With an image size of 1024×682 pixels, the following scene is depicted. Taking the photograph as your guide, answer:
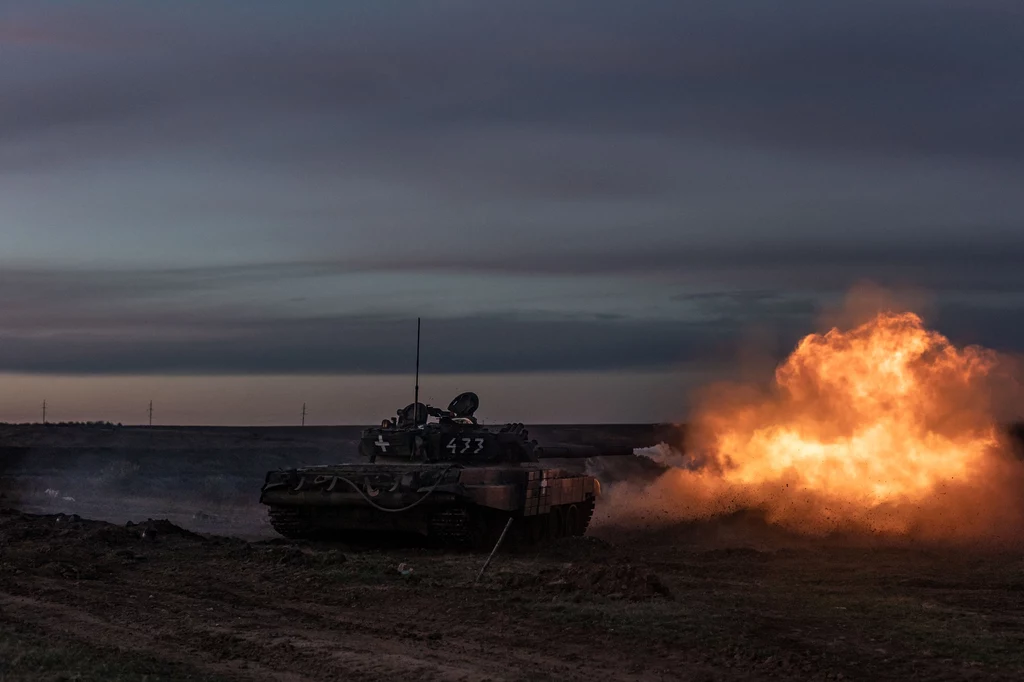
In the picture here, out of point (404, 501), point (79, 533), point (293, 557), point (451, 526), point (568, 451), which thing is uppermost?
point (568, 451)

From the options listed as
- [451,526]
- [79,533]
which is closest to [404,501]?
[451,526]

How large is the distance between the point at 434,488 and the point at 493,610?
6.78 meters

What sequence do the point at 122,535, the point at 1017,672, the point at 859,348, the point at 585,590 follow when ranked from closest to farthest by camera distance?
the point at 1017,672 < the point at 585,590 < the point at 122,535 < the point at 859,348

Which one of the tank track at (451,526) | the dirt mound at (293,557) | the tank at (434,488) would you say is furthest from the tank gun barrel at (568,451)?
the dirt mound at (293,557)

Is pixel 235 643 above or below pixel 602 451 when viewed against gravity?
below

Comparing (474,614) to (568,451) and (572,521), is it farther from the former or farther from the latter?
(568,451)

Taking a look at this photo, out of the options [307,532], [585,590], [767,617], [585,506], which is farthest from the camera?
[585,506]

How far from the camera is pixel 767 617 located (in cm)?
1598

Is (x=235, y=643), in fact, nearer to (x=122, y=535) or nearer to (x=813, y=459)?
(x=122, y=535)

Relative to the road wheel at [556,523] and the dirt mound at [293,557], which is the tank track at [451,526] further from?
the road wheel at [556,523]

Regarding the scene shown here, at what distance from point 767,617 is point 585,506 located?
45.4ft

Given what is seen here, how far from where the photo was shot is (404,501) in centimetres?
2312

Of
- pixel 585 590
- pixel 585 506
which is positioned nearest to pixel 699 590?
pixel 585 590

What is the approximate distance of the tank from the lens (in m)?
23.2
